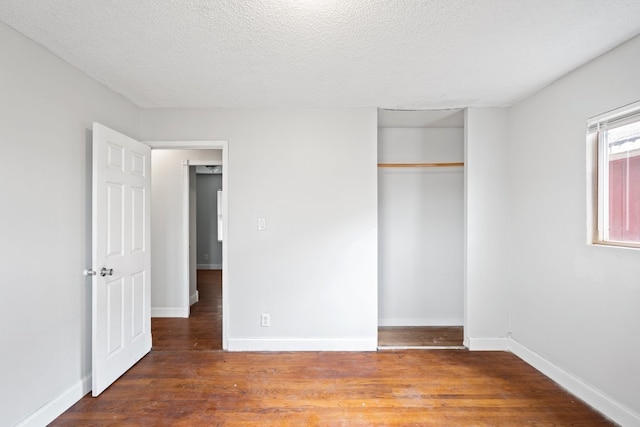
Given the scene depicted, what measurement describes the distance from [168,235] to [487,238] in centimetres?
369

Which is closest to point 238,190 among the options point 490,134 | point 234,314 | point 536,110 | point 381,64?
point 234,314

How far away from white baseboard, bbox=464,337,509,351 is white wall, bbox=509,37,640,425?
14 centimetres

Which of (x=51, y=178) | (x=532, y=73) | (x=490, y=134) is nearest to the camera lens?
(x=51, y=178)

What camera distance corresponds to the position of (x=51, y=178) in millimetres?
2055

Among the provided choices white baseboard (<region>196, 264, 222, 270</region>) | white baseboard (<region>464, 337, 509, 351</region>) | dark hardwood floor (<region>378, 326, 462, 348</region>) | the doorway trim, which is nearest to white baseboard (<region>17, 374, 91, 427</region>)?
the doorway trim

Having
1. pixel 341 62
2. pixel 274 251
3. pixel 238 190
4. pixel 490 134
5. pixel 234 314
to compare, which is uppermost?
pixel 341 62

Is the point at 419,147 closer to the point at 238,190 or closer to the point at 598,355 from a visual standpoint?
the point at 238,190

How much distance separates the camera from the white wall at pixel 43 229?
5.86 ft

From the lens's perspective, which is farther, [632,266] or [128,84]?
[128,84]

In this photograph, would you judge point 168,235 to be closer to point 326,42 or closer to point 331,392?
point 331,392

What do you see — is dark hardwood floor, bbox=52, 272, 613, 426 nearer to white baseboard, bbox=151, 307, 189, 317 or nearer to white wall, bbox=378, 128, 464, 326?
white wall, bbox=378, 128, 464, 326

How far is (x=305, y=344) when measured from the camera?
310 cm

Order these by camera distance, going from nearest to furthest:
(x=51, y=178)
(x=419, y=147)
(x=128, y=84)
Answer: (x=51, y=178) → (x=128, y=84) → (x=419, y=147)

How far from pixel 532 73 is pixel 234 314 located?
3211 mm
